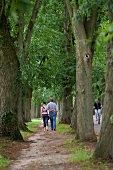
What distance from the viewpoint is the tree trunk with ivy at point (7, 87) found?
41.9ft

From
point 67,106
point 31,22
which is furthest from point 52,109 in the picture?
point 67,106

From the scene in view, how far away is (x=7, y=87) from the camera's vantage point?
13023 mm

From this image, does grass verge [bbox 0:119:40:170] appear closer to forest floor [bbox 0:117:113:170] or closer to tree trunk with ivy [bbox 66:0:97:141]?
forest floor [bbox 0:117:113:170]

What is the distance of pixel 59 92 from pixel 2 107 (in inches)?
567

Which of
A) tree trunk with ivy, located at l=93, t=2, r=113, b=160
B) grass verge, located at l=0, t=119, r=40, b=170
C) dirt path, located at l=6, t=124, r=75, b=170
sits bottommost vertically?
dirt path, located at l=6, t=124, r=75, b=170

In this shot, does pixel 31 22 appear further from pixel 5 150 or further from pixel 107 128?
pixel 107 128

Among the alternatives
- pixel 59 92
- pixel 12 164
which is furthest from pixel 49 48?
pixel 12 164

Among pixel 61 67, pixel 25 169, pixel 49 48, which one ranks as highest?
pixel 49 48

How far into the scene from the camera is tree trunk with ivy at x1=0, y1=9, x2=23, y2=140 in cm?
1277

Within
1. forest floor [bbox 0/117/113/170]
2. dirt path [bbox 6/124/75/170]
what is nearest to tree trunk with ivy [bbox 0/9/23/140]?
forest floor [bbox 0/117/113/170]

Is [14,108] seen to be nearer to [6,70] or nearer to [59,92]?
[6,70]

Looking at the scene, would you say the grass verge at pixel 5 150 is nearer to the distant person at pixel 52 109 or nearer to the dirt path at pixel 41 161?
the dirt path at pixel 41 161

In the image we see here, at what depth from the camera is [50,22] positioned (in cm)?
2297

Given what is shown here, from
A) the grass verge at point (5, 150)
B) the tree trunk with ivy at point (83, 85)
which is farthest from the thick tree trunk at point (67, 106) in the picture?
the grass verge at point (5, 150)
